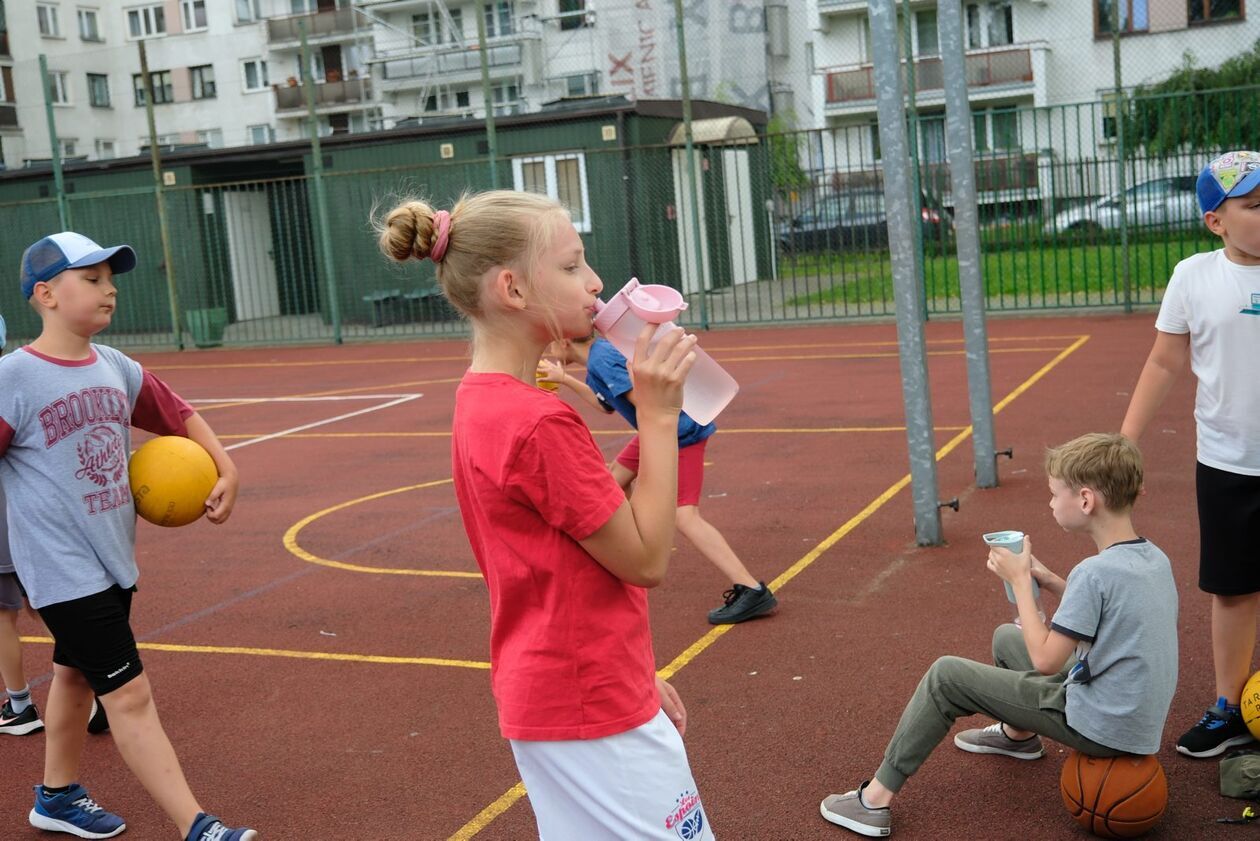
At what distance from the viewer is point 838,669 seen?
5.16m

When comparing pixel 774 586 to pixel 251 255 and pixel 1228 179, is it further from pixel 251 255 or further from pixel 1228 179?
pixel 251 255

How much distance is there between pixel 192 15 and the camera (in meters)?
56.8

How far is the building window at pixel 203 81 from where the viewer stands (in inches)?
2195

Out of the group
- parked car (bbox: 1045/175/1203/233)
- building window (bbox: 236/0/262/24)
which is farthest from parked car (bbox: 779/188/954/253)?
building window (bbox: 236/0/262/24)

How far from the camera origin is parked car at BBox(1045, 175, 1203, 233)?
1587 cm

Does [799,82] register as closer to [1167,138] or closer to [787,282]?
[787,282]

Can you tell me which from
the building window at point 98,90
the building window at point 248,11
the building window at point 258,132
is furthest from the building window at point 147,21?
the building window at point 258,132

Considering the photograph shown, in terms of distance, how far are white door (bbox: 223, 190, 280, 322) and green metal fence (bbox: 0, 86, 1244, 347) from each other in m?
0.07

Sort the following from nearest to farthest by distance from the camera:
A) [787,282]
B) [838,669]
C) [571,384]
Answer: [838,669], [571,384], [787,282]

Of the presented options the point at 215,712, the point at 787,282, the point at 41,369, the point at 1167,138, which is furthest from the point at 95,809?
the point at 787,282

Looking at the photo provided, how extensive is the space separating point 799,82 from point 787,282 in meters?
25.3

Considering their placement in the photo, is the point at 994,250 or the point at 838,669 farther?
the point at 994,250

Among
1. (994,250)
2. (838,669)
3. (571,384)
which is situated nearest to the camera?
(838,669)

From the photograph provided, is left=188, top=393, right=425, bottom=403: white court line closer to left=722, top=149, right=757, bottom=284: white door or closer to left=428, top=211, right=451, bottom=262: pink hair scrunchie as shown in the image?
left=722, top=149, right=757, bottom=284: white door
